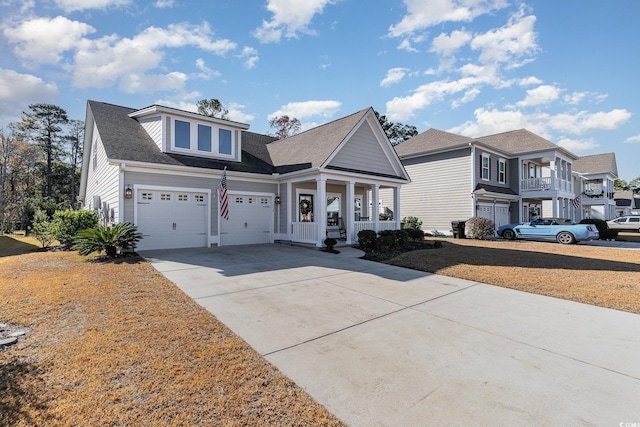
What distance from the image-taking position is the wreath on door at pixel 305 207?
50.1 ft

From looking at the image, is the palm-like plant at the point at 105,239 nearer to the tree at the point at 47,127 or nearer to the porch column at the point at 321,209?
the porch column at the point at 321,209

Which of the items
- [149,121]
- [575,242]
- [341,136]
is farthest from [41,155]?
[575,242]

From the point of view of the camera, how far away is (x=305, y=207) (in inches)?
608

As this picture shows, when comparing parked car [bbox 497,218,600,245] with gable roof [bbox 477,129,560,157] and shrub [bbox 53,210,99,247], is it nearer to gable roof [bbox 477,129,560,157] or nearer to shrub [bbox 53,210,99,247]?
gable roof [bbox 477,129,560,157]

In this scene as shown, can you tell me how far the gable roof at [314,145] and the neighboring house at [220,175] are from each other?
0.26 ft

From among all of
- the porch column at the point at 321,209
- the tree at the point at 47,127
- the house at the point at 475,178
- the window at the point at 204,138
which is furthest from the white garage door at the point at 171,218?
the tree at the point at 47,127

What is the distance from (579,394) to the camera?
2865mm

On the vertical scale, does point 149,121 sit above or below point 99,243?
above

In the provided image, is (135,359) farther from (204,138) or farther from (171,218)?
(204,138)

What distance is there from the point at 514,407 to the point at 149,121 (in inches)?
589

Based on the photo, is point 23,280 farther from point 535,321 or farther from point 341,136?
point 341,136

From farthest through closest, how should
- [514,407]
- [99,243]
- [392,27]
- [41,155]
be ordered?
[41,155] < [392,27] < [99,243] < [514,407]

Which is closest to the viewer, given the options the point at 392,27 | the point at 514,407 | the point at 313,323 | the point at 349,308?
the point at 514,407

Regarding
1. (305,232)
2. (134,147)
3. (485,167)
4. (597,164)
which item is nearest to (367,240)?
(305,232)
